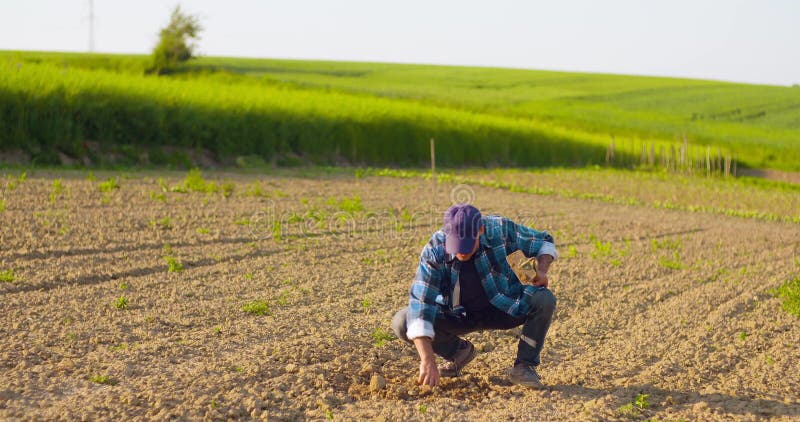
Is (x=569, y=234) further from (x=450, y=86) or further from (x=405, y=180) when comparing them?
(x=450, y=86)

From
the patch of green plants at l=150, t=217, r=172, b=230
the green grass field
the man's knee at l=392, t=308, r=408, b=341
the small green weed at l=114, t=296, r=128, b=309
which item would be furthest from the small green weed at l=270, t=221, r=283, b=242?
the green grass field

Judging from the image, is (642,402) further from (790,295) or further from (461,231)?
(790,295)

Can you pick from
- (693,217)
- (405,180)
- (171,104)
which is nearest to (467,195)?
(405,180)

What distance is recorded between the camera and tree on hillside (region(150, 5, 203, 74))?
144ft

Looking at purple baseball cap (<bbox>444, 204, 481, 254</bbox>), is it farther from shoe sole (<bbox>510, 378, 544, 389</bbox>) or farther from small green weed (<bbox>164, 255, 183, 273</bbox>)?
small green weed (<bbox>164, 255, 183, 273</bbox>)

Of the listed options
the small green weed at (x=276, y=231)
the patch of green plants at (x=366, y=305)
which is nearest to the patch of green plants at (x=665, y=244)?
the small green weed at (x=276, y=231)

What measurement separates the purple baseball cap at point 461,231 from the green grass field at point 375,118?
51.7 feet

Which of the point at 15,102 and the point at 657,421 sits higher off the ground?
the point at 15,102

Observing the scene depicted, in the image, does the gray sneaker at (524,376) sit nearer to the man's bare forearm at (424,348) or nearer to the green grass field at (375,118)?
the man's bare forearm at (424,348)

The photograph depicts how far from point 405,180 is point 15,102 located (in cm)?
845

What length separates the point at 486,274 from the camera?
233 inches

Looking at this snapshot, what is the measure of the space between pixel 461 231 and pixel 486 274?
20.6 inches

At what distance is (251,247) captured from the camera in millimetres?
11594

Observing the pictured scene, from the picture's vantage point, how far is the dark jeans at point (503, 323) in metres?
6.07
